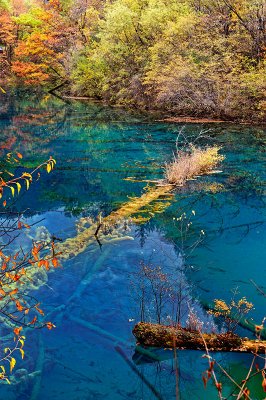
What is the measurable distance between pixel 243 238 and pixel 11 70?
142 feet

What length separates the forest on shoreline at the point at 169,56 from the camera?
84.6 ft

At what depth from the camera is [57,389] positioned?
548 cm

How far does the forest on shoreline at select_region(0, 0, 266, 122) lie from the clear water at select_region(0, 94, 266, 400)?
4959 millimetres

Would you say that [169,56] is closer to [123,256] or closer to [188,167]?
[188,167]

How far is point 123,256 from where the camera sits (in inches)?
360

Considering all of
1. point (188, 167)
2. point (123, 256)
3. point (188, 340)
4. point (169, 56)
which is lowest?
point (123, 256)

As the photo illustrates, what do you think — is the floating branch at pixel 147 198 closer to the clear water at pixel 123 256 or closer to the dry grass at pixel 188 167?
the dry grass at pixel 188 167

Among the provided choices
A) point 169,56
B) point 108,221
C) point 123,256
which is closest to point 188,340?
point 123,256

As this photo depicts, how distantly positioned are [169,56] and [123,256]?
22.7m

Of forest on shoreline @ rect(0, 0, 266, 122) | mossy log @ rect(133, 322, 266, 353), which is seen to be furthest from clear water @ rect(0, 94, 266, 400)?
forest on shoreline @ rect(0, 0, 266, 122)

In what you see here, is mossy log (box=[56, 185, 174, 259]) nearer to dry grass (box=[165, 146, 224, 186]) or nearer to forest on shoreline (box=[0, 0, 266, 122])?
dry grass (box=[165, 146, 224, 186])

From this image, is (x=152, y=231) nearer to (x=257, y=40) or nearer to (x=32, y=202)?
(x=32, y=202)

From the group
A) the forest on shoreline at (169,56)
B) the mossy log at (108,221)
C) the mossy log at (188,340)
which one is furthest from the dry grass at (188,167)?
the forest on shoreline at (169,56)

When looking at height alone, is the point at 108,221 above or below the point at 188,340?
below
